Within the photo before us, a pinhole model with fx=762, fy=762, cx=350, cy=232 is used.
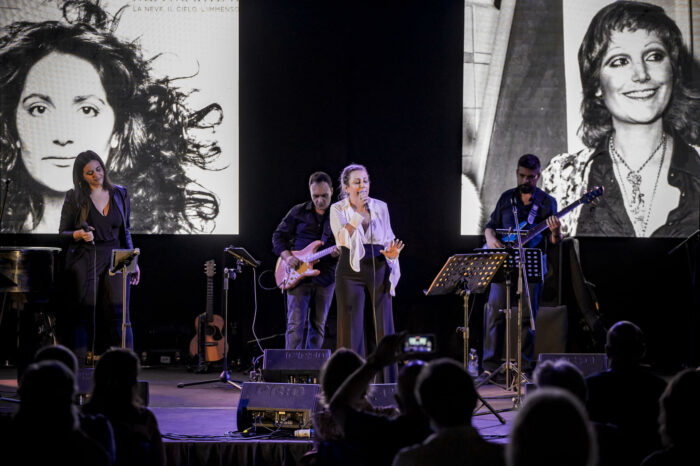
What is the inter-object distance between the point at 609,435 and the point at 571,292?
498cm

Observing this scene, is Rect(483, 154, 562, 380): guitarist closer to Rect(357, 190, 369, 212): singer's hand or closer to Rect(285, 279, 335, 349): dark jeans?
Rect(357, 190, 369, 212): singer's hand

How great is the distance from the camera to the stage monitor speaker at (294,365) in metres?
5.96

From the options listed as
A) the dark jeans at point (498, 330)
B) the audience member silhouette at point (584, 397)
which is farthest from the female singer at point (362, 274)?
the audience member silhouette at point (584, 397)

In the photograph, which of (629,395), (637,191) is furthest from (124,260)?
(637,191)

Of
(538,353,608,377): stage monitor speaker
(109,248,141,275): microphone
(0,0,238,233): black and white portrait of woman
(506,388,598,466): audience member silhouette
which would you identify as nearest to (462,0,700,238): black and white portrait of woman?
(0,0,238,233): black and white portrait of woman

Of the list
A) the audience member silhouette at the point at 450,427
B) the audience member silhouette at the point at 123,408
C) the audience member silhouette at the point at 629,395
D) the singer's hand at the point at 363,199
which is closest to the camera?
the audience member silhouette at the point at 450,427

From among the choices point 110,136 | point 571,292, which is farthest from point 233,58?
point 571,292

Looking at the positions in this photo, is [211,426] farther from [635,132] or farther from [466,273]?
[635,132]

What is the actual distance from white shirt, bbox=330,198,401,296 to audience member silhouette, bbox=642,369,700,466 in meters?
3.72

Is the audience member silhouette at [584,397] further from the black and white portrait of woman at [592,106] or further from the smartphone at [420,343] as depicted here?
the black and white portrait of woman at [592,106]

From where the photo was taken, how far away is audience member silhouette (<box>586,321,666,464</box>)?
360 cm

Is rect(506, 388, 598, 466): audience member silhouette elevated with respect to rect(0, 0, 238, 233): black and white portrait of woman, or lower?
lower

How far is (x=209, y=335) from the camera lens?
8.65 m

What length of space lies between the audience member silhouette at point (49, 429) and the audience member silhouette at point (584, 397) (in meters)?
1.83
